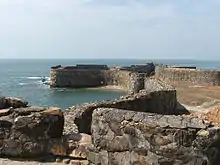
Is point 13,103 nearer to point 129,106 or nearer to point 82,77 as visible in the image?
point 129,106

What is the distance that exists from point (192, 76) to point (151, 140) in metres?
52.0

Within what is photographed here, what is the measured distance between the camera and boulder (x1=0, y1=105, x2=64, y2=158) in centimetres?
862

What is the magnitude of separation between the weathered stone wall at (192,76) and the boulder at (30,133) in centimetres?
4793

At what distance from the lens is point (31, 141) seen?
862 centimetres

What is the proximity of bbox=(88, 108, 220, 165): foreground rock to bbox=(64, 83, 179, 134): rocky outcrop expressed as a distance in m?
3.22

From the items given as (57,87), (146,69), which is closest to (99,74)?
(57,87)

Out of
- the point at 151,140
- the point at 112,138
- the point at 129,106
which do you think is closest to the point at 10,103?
the point at 112,138

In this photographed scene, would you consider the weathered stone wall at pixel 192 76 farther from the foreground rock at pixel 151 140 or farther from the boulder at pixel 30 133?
the foreground rock at pixel 151 140

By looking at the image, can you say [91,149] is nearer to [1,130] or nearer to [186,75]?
[1,130]

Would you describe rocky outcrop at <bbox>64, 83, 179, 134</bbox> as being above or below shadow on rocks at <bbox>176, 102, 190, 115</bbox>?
above

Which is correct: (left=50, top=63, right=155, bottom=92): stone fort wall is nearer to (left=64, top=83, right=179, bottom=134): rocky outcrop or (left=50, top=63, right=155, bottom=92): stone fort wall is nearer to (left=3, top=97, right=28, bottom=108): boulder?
(left=64, top=83, right=179, bottom=134): rocky outcrop

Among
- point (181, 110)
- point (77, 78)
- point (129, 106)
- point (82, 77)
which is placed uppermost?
point (129, 106)

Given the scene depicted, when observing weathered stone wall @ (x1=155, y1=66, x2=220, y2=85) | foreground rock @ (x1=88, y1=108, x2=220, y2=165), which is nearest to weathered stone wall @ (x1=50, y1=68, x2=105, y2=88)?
weathered stone wall @ (x1=155, y1=66, x2=220, y2=85)

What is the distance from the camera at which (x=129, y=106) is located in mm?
20641
